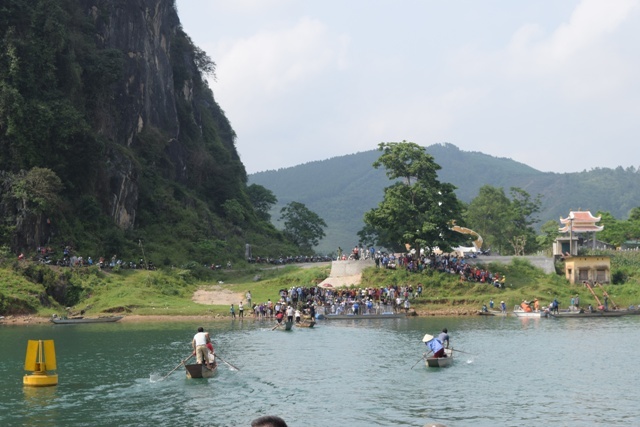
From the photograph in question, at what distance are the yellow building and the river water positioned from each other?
76.6 feet

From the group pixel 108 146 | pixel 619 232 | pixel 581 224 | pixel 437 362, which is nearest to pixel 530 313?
pixel 437 362

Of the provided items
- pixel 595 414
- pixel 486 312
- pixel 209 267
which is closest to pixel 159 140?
pixel 209 267

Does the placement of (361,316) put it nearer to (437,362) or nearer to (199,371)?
(437,362)

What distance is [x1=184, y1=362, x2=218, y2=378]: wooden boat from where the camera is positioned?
1437 inches

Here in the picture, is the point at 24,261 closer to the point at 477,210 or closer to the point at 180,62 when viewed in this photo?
the point at 180,62

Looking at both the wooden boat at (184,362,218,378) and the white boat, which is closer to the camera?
the wooden boat at (184,362,218,378)

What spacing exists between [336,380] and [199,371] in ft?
19.0

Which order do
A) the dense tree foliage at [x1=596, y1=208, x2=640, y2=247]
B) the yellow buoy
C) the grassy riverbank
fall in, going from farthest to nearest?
the dense tree foliage at [x1=596, y1=208, x2=640, y2=247] < the grassy riverbank < the yellow buoy

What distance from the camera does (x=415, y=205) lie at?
79875 mm

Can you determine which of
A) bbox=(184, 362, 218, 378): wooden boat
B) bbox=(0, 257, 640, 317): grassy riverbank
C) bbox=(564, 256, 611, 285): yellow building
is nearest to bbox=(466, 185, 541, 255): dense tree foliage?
bbox=(564, 256, 611, 285): yellow building

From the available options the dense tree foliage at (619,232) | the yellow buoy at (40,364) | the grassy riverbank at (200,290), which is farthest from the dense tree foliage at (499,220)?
the yellow buoy at (40,364)

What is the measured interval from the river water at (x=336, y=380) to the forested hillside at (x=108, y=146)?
89.8ft

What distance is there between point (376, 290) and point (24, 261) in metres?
29.9

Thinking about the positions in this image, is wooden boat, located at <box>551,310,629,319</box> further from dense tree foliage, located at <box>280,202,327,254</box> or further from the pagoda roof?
dense tree foliage, located at <box>280,202,327,254</box>
